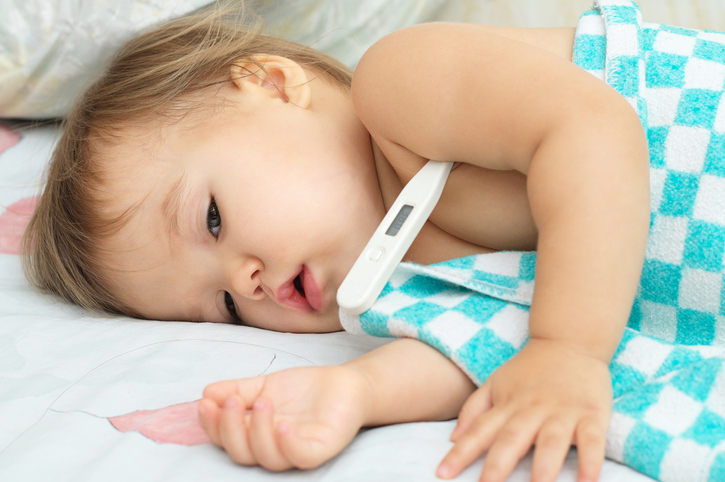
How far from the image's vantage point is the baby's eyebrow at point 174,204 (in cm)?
79

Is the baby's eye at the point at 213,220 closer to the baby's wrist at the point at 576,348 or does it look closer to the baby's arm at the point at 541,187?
the baby's arm at the point at 541,187

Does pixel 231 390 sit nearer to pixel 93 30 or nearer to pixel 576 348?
pixel 576 348

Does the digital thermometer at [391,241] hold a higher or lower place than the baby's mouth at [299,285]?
higher

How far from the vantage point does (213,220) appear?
0.81 metres

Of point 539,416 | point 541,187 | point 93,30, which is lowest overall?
point 539,416

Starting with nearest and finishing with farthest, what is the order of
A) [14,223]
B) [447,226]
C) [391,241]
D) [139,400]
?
[139,400] < [391,241] < [447,226] < [14,223]

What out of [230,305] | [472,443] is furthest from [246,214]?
[472,443]

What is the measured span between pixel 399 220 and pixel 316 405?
28 centimetres

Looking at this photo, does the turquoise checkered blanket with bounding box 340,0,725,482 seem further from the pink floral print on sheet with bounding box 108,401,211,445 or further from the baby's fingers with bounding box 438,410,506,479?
the pink floral print on sheet with bounding box 108,401,211,445

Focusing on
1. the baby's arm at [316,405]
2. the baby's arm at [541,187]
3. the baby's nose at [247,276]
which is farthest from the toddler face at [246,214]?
the baby's arm at [316,405]

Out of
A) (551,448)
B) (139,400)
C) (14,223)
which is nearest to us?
(551,448)

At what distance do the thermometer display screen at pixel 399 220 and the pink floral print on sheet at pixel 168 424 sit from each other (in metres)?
0.29

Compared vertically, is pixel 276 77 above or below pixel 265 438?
above

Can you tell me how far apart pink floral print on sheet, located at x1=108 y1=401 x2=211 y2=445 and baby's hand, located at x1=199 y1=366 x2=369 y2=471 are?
4 cm
